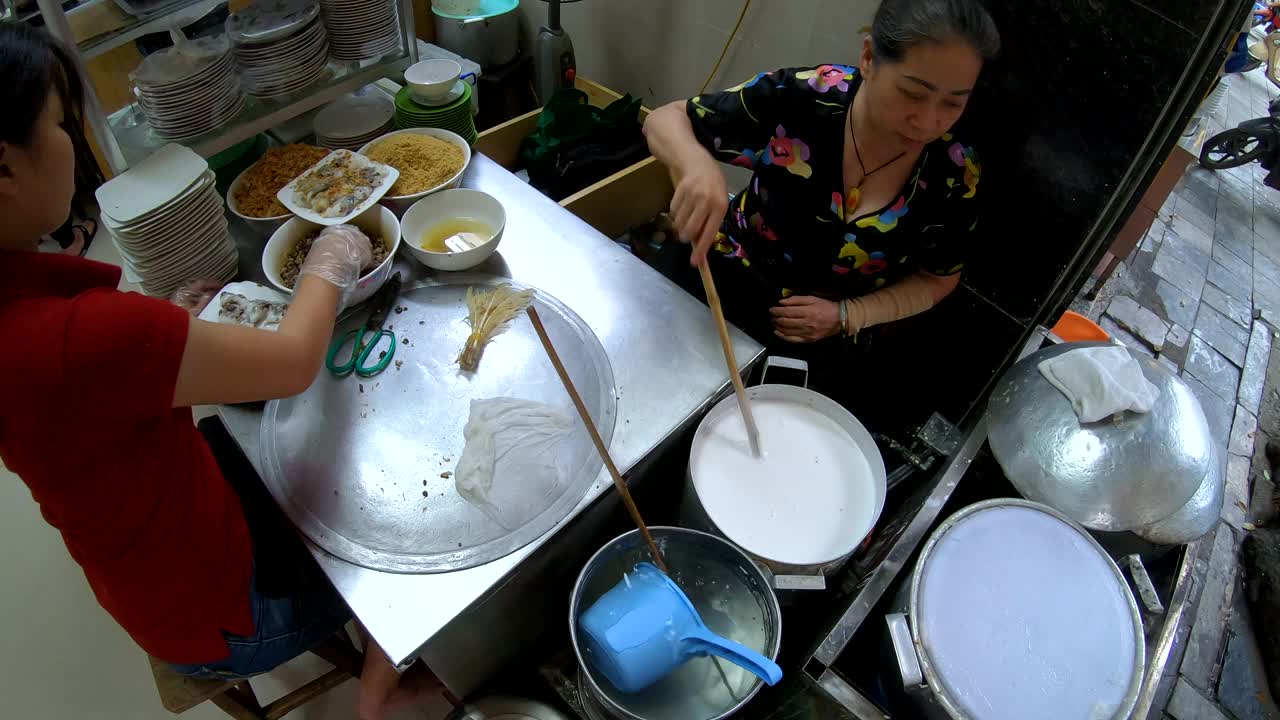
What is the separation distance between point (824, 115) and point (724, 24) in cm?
148

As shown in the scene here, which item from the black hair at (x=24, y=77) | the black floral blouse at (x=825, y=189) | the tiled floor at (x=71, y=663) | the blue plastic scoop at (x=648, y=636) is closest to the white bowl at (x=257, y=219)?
the black hair at (x=24, y=77)

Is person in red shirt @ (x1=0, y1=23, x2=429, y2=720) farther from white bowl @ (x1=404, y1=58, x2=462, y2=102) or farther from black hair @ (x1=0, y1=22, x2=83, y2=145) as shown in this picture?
white bowl @ (x1=404, y1=58, x2=462, y2=102)

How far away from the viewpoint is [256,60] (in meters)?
1.64

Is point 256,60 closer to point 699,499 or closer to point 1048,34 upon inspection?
point 699,499

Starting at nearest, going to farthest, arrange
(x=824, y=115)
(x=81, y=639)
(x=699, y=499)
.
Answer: (x=699, y=499), (x=824, y=115), (x=81, y=639)

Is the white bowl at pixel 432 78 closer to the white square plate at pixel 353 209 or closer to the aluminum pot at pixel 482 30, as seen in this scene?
the white square plate at pixel 353 209

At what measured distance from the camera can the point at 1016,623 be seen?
3.79 feet

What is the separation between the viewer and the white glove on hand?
129cm

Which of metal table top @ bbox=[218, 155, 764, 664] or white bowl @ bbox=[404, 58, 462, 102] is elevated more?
white bowl @ bbox=[404, 58, 462, 102]

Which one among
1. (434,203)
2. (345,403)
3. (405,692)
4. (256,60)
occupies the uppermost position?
(256,60)

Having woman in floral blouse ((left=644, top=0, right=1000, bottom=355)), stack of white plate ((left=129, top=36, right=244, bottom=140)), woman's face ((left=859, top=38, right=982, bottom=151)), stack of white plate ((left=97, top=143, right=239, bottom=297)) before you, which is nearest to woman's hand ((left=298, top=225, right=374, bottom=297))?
stack of white plate ((left=97, top=143, right=239, bottom=297))

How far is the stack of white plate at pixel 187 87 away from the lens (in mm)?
1491

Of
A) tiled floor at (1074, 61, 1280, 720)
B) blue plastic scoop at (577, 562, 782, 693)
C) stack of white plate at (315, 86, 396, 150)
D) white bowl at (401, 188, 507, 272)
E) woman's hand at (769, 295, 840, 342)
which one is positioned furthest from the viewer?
tiled floor at (1074, 61, 1280, 720)

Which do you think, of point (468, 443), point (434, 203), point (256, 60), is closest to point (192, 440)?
point (468, 443)
